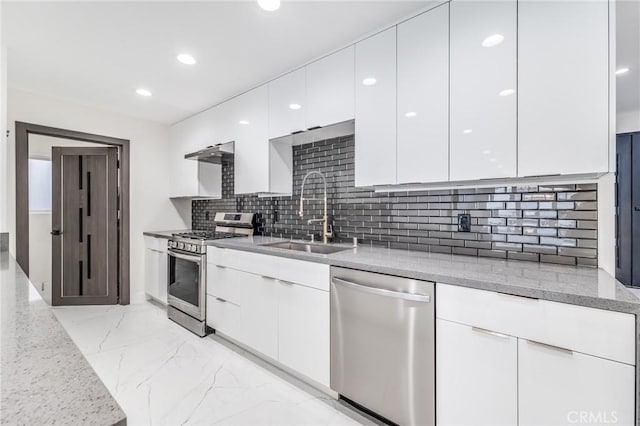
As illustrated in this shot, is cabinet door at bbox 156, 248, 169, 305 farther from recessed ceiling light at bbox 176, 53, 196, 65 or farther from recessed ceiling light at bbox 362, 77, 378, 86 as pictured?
recessed ceiling light at bbox 362, 77, 378, 86

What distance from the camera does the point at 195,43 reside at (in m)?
2.14

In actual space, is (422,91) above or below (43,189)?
above

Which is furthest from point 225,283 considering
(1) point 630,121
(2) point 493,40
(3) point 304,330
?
(1) point 630,121

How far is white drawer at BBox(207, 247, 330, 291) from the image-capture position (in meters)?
1.89

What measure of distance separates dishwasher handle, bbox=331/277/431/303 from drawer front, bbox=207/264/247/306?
1.03m

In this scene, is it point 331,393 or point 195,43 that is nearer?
point 331,393

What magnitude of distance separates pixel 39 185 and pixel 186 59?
3.81 m

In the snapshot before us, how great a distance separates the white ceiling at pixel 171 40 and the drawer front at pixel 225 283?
1799 millimetres

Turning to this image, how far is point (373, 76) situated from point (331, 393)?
2.17 m

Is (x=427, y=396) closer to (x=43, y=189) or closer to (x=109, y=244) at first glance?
(x=109, y=244)

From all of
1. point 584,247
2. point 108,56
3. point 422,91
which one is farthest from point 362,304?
point 108,56

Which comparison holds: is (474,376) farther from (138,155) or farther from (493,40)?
(138,155)

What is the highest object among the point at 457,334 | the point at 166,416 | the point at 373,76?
the point at 373,76

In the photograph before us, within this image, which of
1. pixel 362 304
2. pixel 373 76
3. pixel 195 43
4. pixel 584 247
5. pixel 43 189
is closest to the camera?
pixel 584 247
